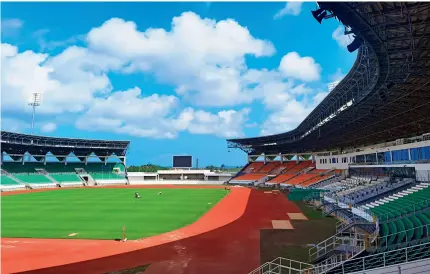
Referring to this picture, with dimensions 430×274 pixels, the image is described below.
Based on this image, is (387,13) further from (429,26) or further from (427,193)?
(427,193)

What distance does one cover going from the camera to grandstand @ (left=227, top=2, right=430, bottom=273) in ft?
44.6

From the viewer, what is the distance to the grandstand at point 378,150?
13.6 meters

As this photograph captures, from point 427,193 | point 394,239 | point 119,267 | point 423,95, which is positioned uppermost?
point 423,95

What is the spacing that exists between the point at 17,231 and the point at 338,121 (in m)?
37.1

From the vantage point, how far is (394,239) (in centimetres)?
1593

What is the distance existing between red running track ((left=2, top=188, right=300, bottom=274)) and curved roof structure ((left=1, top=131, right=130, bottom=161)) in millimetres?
57878

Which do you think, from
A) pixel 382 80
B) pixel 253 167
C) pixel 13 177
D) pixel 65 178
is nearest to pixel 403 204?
pixel 382 80

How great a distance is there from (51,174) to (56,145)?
797cm

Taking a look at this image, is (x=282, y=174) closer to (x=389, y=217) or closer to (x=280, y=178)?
(x=280, y=178)

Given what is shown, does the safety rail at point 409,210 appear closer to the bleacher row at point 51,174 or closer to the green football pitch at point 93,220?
the green football pitch at point 93,220

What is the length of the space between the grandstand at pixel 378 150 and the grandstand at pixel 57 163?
57.7 metres

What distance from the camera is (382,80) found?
2273cm

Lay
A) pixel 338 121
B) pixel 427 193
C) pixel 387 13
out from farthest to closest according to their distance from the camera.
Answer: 1. pixel 338 121
2. pixel 427 193
3. pixel 387 13

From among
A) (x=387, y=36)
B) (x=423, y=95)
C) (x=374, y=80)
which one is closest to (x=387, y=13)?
(x=387, y=36)
